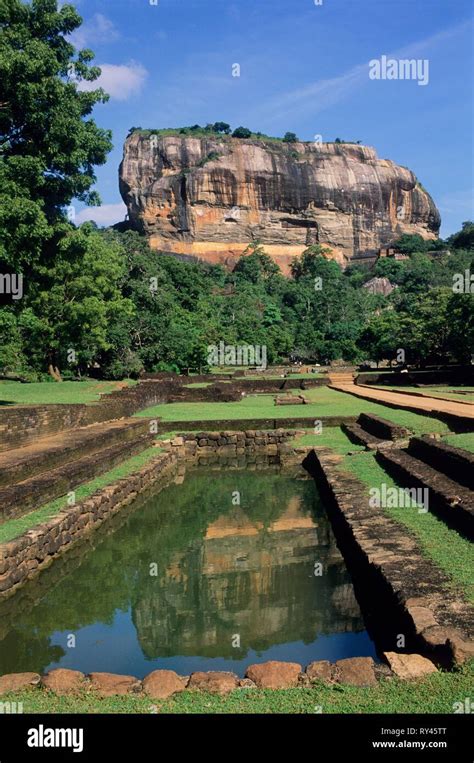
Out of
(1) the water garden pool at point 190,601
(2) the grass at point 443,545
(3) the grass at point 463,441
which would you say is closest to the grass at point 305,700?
(1) the water garden pool at point 190,601

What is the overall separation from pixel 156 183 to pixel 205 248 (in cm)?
1338

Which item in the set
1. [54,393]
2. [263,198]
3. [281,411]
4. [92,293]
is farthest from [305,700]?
[263,198]

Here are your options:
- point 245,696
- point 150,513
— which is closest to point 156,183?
point 150,513

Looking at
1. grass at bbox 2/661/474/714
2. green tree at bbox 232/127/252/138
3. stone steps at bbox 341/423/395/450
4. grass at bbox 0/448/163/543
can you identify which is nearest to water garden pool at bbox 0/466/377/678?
grass at bbox 0/448/163/543

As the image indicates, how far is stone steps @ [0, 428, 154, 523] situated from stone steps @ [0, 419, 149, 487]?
0.15 metres

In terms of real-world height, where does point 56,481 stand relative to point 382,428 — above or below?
below

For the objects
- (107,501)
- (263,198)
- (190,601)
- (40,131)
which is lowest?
(190,601)

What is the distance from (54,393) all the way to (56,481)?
15.3m

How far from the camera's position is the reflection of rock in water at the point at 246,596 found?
593 centimetres

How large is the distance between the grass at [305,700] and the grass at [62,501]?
3.64m

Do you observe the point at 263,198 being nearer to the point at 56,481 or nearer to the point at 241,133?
the point at 241,133

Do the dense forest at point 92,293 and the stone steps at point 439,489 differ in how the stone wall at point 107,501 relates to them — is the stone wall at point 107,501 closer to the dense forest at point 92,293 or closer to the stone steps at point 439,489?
the stone steps at point 439,489

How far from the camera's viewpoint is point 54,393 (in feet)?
81.7

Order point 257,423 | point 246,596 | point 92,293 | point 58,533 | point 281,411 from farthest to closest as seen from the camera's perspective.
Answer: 1. point 92,293
2. point 281,411
3. point 257,423
4. point 58,533
5. point 246,596
